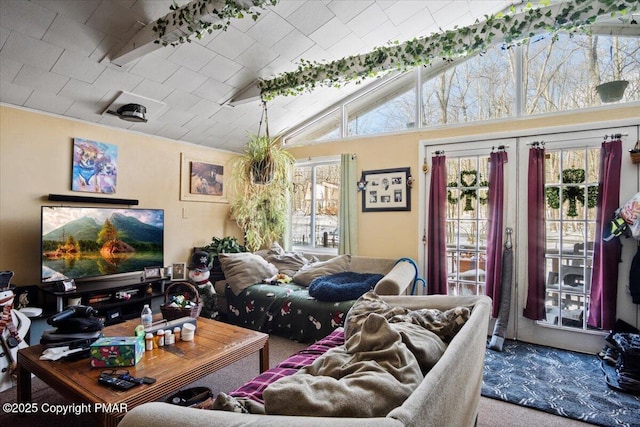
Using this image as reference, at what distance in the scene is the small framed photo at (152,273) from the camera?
3629 millimetres

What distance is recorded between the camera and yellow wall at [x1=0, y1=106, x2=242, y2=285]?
2.91 meters

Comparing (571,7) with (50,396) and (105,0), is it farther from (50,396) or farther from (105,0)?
(50,396)

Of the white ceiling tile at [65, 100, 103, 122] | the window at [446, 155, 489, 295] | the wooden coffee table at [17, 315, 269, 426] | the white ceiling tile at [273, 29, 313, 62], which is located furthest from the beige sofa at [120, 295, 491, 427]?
the white ceiling tile at [65, 100, 103, 122]

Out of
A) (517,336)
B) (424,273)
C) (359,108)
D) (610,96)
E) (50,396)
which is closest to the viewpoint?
(50,396)

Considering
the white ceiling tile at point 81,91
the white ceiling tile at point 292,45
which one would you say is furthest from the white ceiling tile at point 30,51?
the white ceiling tile at point 292,45

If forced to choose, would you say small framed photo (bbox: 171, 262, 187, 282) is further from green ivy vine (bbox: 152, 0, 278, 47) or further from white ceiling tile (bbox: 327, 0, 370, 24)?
white ceiling tile (bbox: 327, 0, 370, 24)

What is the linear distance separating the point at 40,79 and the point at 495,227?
439 centimetres

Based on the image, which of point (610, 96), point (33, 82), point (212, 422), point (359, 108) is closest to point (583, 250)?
point (610, 96)

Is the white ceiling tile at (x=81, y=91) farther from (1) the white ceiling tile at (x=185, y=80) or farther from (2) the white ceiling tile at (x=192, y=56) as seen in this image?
(2) the white ceiling tile at (x=192, y=56)

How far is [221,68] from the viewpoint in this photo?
3211 mm

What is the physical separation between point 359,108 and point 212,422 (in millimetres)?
4166

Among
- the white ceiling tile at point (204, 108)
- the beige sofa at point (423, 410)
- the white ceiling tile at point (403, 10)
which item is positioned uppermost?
the white ceiling tile at point (403, 10)

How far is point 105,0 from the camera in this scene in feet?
7.48

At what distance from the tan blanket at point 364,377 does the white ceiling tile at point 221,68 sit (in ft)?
9.33
